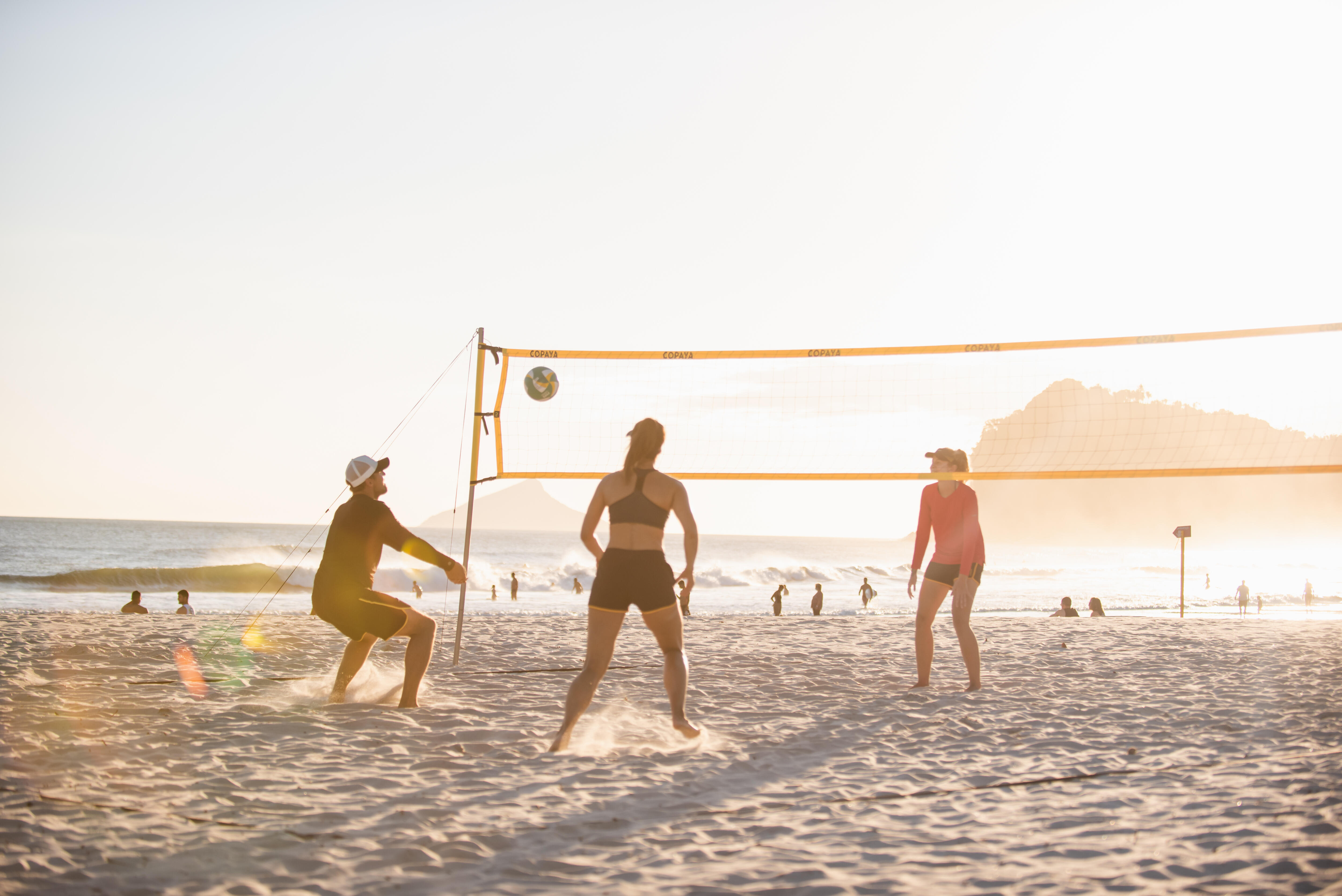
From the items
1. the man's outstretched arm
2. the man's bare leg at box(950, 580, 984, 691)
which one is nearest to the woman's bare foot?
the man's outstretched arm

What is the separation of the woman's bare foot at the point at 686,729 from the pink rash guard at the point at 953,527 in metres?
1.87

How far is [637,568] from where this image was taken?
3.67m

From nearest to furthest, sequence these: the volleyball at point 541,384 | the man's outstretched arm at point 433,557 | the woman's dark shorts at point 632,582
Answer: the woman's dark shorts at point 632,582
the man's outstretched arm at point 433,557
the volleyball at point 541,384

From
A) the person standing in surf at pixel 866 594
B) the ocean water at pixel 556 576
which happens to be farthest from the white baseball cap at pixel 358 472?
the person standing in surf at pixel 866 594

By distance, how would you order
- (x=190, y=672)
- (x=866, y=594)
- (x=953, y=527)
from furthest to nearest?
(x=866, y=594)
(x=190, y=672)
(x=953, y=527)

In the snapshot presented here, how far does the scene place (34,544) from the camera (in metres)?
54.2

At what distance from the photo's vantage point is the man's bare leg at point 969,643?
5199mm

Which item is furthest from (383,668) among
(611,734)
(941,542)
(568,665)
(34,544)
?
(34,544)

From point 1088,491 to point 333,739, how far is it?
5829 inches

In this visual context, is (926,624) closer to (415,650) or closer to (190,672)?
(415,650)

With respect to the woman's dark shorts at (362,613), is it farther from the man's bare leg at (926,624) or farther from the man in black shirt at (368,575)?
the man's bare leg at (926,624)

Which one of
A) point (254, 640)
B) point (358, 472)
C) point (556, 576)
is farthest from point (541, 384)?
point (556, 576)

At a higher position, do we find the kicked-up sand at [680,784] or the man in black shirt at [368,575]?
the man in black shirt at [368,575]

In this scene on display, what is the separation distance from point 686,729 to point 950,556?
2164mm
